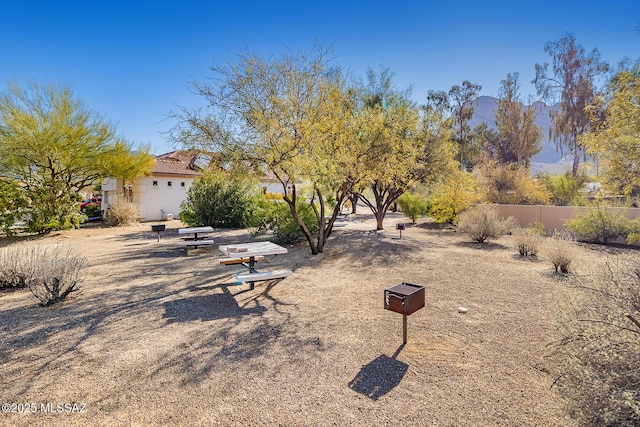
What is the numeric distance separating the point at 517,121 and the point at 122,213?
101 feet

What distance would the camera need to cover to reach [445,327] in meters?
3.84

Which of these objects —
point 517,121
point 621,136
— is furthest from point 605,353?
point 517,121

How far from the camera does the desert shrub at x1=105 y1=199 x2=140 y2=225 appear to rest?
16.1 m

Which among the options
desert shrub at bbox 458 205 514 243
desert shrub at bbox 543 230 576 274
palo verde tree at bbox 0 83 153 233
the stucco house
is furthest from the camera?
the stucco house

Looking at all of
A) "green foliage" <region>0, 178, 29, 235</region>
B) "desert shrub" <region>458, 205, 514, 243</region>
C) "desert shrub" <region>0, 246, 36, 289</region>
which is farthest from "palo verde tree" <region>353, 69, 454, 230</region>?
"green foliage" <region>0, 178, 29, 235</region>

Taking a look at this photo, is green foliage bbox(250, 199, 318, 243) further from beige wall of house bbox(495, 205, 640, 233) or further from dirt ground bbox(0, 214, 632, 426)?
beige wall of house bbox(495, 205, 640, 233)

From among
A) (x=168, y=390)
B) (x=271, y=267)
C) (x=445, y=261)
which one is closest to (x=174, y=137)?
(x=271, y=267)

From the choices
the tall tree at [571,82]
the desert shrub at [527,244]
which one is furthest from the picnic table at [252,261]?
the tall tree at [571,82]

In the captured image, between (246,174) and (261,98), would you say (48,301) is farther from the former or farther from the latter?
(261,98)

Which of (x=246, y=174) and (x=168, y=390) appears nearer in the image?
(x=168, y=390)

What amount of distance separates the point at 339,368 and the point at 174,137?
6913 millimetres

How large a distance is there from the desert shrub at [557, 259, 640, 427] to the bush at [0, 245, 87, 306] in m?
6.38

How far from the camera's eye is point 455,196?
554 inches

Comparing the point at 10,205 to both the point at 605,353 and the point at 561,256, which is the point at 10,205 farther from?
the point at 561,256
